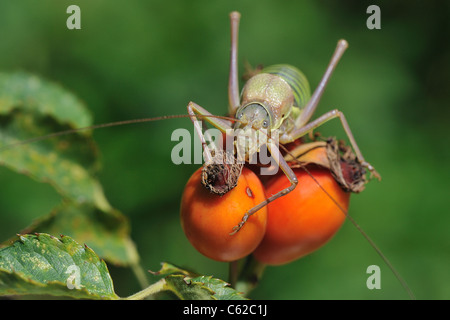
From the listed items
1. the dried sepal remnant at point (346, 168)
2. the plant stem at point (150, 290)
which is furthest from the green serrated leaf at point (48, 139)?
the dried sepal remnant at point (346, 168)

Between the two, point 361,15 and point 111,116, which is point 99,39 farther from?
point 361,15

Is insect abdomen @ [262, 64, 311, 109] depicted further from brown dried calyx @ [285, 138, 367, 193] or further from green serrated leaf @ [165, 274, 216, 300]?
green serrated leaf @ [165, 274, 216, 300]

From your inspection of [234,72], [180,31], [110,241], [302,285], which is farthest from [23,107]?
[302,285]

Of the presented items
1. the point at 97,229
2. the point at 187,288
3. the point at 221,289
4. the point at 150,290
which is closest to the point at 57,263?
the point at 150,290

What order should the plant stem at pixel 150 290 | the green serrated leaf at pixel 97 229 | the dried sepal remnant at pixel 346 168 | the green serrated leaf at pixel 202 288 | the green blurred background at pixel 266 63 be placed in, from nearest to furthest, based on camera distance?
the green serrated leaf at pixel 202 288 < the plant stem at pixel 150 290 < the dried sepal remnant at pixel 346 168 < the green serrated leaf at pixel 97 229 < the green blurred background at pixel 266 63

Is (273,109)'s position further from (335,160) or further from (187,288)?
(187,288)

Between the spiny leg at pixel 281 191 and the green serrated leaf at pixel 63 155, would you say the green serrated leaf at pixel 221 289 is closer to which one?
the spiny leg at pixel 281 191
